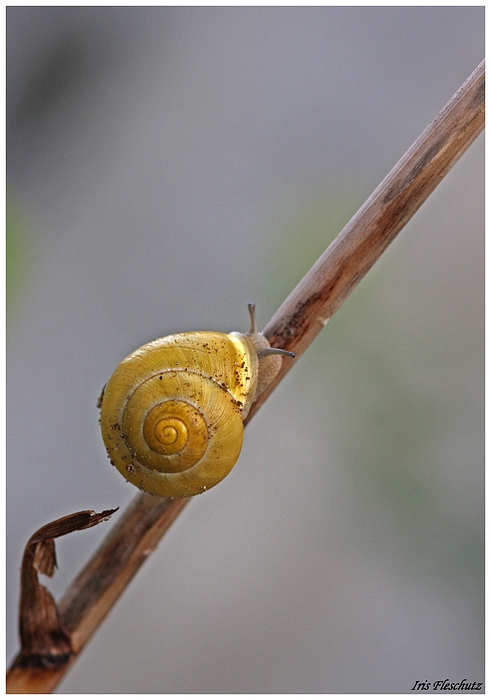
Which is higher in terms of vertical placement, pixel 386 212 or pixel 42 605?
pixel 386 212

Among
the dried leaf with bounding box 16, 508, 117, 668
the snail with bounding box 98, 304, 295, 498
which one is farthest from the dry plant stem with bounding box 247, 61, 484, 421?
the dried leaf with bounding box 16, 508, 117, 668

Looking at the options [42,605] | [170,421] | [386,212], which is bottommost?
[42,605]

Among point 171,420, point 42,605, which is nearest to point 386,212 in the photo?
point 171,420

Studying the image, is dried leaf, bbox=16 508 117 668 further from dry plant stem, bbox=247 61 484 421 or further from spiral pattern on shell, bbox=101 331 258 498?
dry plant stem, bbox=247 61 484 421

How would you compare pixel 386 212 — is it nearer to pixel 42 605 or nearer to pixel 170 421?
pixel 170 421

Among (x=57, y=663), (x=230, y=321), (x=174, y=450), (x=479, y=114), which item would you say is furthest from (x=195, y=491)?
(x=230, y=321)

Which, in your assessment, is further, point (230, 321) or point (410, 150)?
point (230, 321)

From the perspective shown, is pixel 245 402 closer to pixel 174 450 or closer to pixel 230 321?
pixel 174 450

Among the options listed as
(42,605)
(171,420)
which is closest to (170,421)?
(171,420)

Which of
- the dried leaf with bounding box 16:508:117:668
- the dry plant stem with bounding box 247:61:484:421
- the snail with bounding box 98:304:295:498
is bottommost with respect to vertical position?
the dried leaf with bounding box 16:508:117:668
